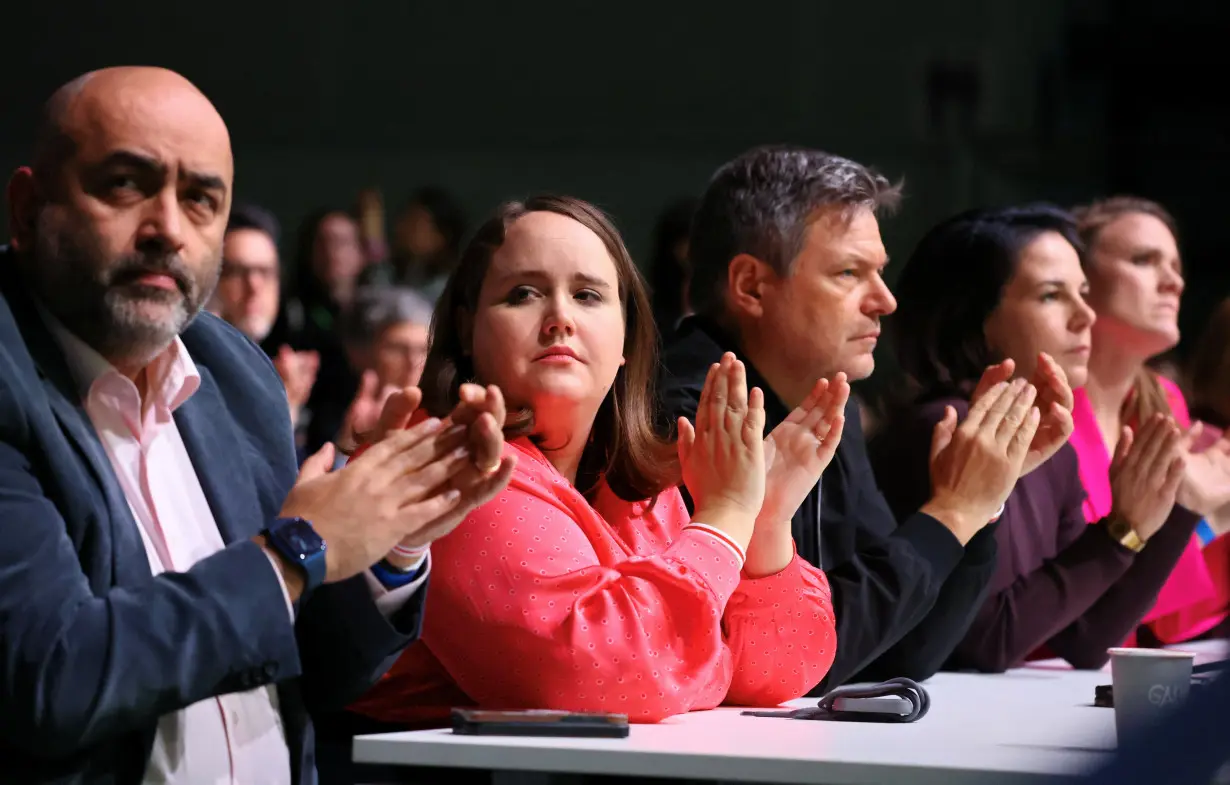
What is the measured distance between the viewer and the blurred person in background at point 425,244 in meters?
6.86

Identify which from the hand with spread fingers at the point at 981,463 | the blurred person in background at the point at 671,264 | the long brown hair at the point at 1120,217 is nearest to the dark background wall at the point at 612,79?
the blurred person in background at the point at 671,264

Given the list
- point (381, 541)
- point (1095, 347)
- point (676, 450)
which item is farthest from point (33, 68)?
point (381, 541)

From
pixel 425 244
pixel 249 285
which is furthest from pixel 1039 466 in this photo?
pixel 425 244

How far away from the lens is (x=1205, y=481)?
379cm

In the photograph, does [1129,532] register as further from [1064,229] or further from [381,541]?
[381,541]

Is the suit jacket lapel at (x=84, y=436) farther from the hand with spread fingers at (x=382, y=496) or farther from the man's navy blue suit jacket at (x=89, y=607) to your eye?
the hand with spread fingers at (x=382, y=496)

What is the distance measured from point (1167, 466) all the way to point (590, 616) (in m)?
1.62

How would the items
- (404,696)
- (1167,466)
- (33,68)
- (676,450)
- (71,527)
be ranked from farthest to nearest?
(33,68)
(1167,466)
(676,450)
(404,696)
(71,527)

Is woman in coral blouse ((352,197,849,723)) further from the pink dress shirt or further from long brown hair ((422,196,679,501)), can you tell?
the pink dress shirt

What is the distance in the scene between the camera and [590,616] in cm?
236

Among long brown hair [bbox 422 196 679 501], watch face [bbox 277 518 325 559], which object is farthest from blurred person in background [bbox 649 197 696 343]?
watch face [bbox 277 518 325 559]

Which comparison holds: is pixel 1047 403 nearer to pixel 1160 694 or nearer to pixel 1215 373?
pixel 1160 694

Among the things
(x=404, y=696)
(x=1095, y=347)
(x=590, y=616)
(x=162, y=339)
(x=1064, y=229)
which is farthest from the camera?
(x=1095, y=347)

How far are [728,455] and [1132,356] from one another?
6.13 feet
